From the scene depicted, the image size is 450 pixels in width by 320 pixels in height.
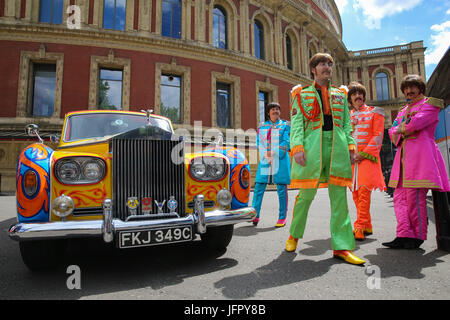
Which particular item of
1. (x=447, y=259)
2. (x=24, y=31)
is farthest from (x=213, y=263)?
(x=24, y=31)

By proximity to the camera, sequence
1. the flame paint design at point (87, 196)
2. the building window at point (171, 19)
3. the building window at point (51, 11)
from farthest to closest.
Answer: the building window at point (171, 19) < the building window at point (51, 11) < the flame paint design at point (87, 196)

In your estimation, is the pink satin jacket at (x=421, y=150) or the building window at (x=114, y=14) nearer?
the pink satin jacket at (x=421, y=150)

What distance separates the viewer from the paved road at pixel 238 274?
1854mm

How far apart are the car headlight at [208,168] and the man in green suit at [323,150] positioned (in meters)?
0.73

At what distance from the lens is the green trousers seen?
98.0 inches

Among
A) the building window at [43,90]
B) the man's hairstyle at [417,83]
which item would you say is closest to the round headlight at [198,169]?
the man's hairstyle at [417,83]

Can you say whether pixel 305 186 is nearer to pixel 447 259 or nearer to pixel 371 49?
pixel 447 259

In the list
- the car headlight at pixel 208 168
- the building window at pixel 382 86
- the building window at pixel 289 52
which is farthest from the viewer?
the building window at pixel 382 86

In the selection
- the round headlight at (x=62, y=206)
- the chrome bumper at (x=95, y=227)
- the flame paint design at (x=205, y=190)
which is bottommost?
the chrome bumper at (x=95, y=227)

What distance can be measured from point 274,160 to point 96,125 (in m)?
2.77

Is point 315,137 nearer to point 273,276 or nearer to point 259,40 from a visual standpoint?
point 273,276

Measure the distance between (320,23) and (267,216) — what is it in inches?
825

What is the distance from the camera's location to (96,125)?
3.47m

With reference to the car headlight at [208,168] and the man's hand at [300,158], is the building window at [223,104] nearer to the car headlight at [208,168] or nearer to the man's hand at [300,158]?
the car headlight at [208,168]
